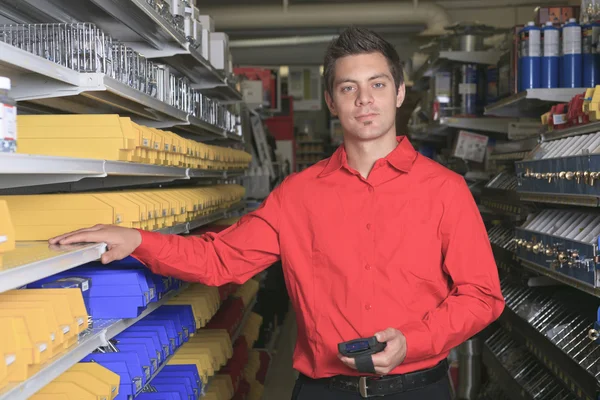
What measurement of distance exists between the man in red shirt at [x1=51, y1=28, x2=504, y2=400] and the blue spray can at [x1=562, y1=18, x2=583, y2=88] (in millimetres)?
2001

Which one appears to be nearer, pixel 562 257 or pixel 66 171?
pixel 66 171

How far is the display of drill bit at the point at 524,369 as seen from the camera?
405 centimetres

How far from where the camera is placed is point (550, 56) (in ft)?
14.4

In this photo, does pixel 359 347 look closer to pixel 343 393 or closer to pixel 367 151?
pixel 343 393

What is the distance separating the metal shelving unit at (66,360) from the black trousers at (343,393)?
0.65 meters

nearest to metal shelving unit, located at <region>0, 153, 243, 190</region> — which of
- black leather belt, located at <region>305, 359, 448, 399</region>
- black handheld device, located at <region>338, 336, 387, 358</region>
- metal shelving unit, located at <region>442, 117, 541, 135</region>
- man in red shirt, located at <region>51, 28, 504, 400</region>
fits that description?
man in red shirt, located at <region>51, 28, 504, 400</region>

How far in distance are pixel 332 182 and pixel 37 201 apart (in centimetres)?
99

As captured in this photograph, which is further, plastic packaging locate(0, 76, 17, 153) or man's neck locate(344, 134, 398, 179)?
man's neck locate(344, 134, 398, 179)

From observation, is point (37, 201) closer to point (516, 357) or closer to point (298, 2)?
point (516, 357)

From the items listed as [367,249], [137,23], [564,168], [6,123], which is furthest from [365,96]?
[137,23]

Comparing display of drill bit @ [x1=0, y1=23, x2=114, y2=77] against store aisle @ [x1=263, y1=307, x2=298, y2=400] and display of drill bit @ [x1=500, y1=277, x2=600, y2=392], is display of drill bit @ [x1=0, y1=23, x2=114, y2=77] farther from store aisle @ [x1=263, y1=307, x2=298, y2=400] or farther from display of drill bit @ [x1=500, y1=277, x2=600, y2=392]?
store aisle @ [x1=263, y1=307, x2=298, y2=400]

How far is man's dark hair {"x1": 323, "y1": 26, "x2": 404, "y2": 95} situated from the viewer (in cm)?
252

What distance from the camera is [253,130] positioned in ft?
28.6

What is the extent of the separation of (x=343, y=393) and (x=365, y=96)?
3.23ft
